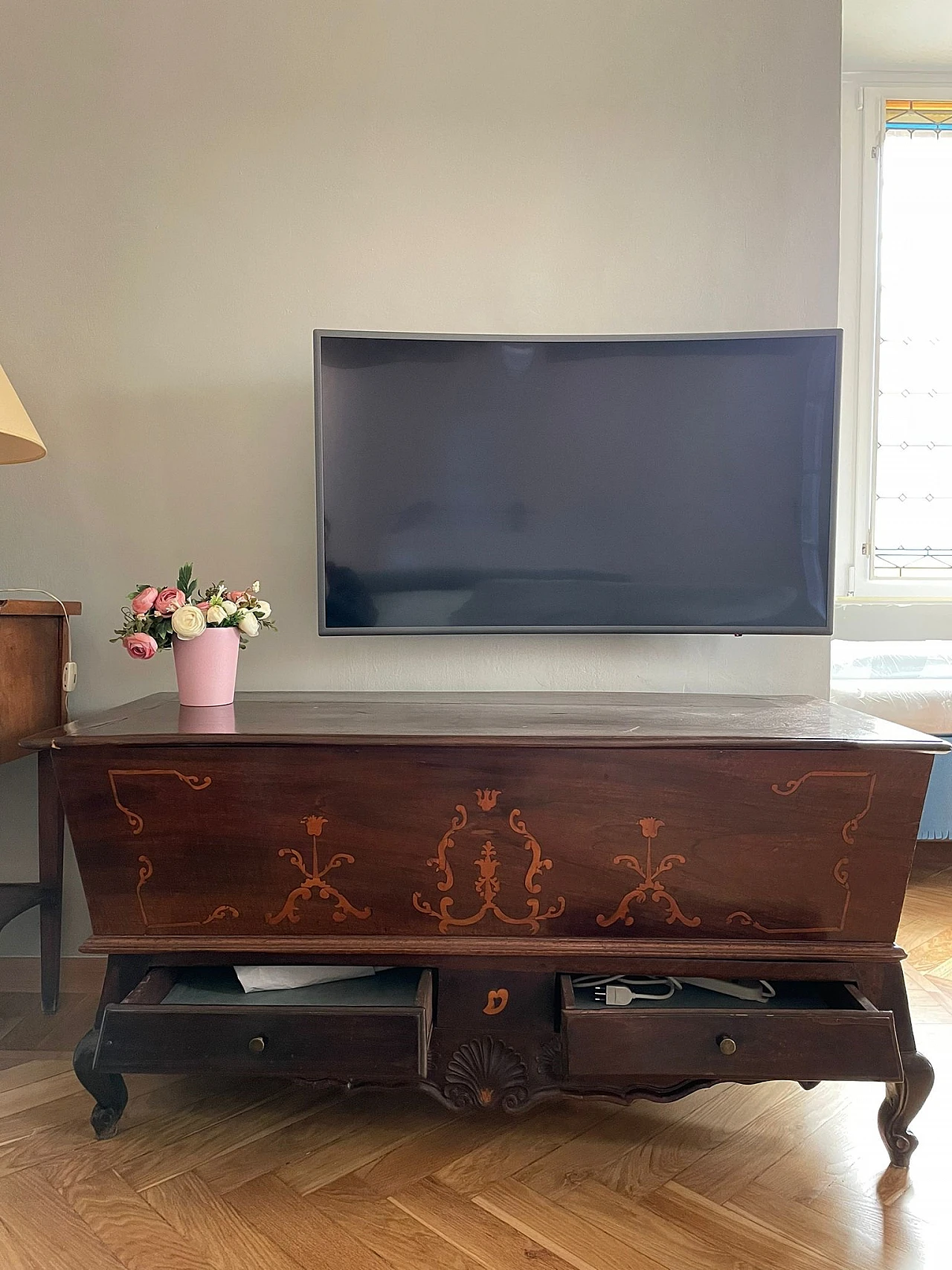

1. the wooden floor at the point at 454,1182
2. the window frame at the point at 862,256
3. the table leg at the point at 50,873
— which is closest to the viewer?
the wooden floor at the point at 454,1182

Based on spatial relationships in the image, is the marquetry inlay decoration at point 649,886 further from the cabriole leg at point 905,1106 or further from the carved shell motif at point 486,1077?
the cabriole leg at point 905,1106

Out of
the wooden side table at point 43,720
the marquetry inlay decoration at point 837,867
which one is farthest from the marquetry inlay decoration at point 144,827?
the marquetry inlay decoration at point 837,867

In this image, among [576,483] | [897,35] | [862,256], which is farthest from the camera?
[862,256]

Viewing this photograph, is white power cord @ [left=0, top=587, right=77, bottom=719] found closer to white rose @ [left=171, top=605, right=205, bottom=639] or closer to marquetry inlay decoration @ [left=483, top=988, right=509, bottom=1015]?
white rose @ [left=171, top=605, right=205, bottom=639]

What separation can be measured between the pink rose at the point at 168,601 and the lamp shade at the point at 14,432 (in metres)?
0.37

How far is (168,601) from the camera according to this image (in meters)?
1.53

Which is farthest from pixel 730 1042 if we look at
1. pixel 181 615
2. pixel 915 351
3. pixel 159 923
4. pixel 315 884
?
pixel 915 351

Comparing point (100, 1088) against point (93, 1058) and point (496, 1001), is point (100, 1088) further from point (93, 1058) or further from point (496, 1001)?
point (496, 1001)

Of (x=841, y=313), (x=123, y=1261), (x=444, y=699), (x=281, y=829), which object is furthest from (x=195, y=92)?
(x=841, y=313)

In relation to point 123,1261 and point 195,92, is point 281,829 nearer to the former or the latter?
point 123,1261

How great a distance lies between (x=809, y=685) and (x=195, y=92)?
1837 mm

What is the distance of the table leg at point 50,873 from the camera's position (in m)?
1.76

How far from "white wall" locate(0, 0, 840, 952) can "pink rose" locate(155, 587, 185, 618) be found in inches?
13.8

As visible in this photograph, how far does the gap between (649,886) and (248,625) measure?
2.72 ft
